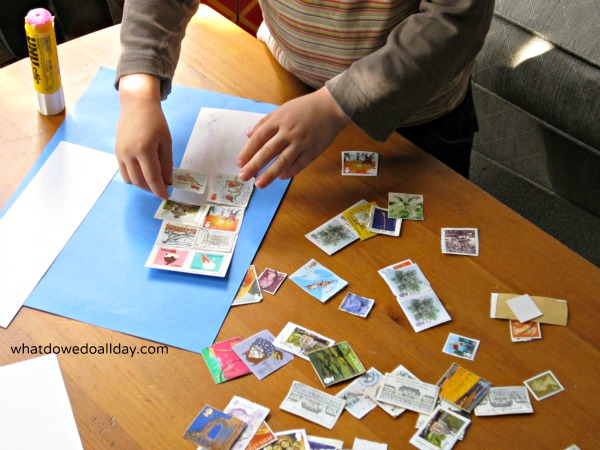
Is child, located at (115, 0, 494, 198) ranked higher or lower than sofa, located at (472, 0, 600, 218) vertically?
higher

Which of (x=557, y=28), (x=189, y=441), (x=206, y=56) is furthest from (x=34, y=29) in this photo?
(x=557, y=28)

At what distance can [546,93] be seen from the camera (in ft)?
5.42

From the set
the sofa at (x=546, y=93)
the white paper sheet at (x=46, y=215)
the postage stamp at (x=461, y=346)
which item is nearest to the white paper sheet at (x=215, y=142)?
the white paper sheet at (x=46, y=215)

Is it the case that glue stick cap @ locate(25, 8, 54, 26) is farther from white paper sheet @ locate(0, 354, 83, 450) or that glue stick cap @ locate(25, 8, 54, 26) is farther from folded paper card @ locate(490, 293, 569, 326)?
folded paper card @ locate(490, 293, 569, 326)

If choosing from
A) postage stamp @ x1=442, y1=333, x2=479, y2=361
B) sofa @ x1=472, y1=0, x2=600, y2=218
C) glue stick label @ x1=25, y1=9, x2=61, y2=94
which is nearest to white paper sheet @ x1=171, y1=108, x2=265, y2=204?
glue stick label @ x1=25, y1=9, x2=61, y2=94

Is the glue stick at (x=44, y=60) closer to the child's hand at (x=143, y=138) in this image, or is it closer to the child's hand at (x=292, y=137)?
the child's hand at (x=143, y=138)

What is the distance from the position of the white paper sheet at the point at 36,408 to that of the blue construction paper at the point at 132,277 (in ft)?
0.26

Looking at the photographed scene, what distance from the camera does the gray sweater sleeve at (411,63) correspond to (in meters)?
1.01

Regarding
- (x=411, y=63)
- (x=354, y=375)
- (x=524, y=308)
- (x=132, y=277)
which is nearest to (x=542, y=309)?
(x=524, y=308)

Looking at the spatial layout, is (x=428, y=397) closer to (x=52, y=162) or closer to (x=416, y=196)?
(x=416, y=196)

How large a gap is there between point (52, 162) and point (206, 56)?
334 mm

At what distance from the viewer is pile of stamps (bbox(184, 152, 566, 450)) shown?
793 mm

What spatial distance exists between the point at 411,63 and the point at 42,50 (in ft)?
1.72

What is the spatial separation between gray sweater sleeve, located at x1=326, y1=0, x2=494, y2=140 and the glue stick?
41cm
